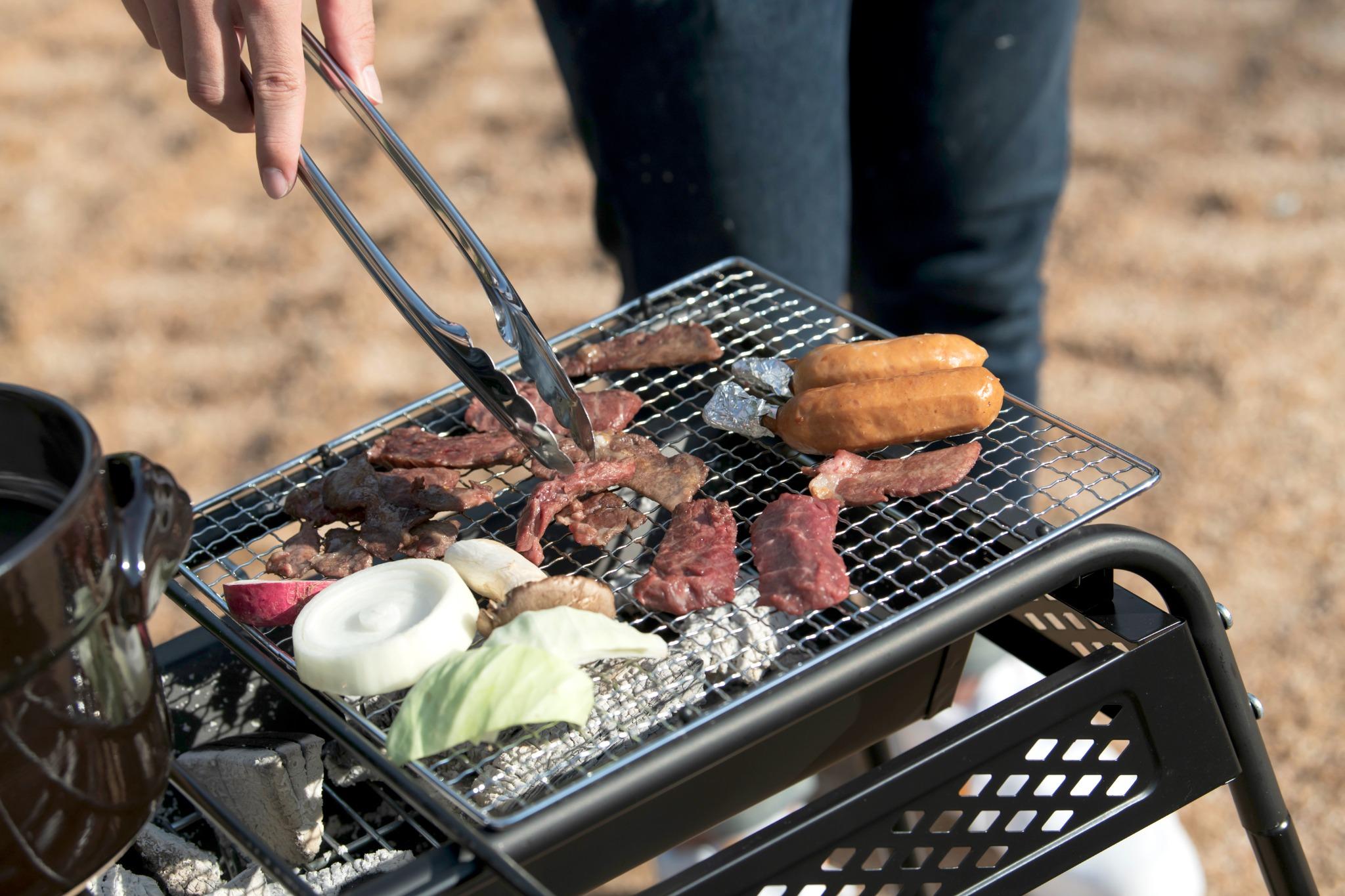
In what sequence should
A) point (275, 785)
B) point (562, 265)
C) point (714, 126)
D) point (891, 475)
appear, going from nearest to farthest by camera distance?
point (275, 785) < point (891, 475) < point (714, 126) < point (562, 265)

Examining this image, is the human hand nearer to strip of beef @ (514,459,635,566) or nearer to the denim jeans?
strip of beef @ (514,459,635,566)

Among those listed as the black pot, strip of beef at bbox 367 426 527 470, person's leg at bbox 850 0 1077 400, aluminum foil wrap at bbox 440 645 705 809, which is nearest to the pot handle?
the black pot

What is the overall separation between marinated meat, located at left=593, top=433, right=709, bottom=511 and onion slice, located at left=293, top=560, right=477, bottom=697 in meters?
0.27

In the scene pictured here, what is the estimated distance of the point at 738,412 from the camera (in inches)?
64.5

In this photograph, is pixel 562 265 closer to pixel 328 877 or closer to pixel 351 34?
pixel 351 34

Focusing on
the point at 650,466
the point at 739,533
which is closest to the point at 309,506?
the point at 650,466

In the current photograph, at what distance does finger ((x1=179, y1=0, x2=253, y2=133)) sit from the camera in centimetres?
137

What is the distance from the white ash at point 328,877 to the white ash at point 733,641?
0.37 metres

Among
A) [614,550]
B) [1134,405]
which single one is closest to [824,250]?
[614,550]

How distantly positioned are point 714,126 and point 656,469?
2.97 ft

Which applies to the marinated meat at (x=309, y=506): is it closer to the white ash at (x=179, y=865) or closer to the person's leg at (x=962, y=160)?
the white ash at (x=179, y=865)

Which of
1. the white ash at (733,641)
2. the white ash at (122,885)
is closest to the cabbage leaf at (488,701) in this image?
the white ash at (733,641)

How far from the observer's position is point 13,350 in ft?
12.7

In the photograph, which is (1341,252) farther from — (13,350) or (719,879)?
(13,350)
